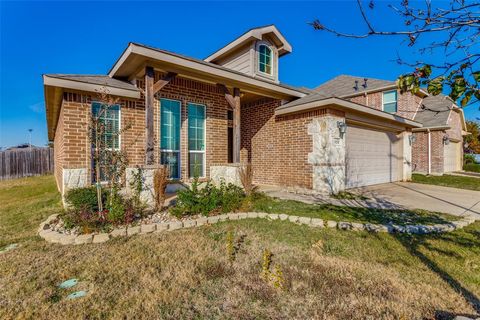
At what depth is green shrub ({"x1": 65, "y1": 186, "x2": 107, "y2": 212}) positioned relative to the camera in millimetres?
4477

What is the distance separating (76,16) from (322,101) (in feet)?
31.9

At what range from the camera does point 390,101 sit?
47.1 feet

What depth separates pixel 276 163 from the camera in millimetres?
8914

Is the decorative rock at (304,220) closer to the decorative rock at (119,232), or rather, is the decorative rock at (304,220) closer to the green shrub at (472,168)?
the decorative rock at (119,232)

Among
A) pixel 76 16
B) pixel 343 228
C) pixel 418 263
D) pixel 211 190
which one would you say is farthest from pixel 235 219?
pixel 76 16

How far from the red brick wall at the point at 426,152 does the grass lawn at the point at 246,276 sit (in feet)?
A: 44.5

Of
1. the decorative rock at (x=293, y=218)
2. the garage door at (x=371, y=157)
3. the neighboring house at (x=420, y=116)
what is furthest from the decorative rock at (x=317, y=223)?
the neighboring house at (x=420, y=116)

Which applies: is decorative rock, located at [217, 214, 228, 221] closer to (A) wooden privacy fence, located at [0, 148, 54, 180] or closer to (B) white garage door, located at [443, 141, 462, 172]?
(B) white garage door, located at [443, 141, 462, 172]

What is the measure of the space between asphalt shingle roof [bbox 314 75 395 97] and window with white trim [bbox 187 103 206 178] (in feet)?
38.4

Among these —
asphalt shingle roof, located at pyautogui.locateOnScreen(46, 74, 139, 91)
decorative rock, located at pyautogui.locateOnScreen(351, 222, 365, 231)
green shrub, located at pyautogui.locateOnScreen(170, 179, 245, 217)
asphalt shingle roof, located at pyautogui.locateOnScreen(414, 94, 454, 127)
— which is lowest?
decorative rock, located at pyautogui.locateOnScreen(351, 222, 365, 231)

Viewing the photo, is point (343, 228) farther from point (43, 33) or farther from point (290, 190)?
point (43, 33)

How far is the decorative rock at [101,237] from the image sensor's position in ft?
12.3

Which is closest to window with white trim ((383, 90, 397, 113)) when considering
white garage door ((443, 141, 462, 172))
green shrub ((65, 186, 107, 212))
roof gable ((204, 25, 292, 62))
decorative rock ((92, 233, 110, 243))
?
white garage door ((443, 141, 462, 172))

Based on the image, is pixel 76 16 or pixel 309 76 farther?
pixel 309 76
